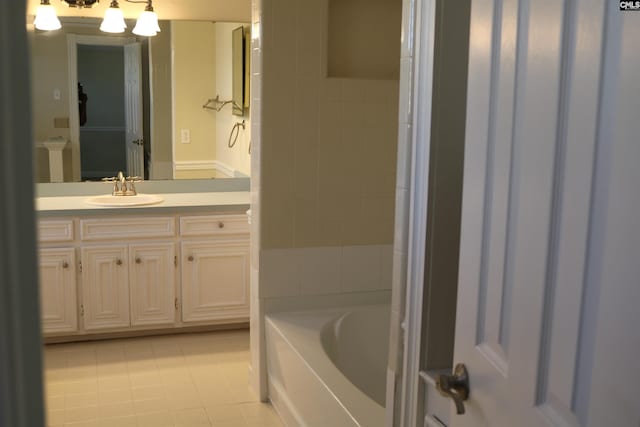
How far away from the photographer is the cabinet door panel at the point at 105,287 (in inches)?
163

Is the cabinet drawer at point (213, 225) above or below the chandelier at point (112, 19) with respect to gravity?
below

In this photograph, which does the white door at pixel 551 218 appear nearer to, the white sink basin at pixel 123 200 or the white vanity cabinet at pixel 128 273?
the white vanity cabinet at pixel 128 273

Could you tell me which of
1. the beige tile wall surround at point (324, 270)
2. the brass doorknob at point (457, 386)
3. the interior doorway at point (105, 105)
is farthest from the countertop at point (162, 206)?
the brass doorknob at point (457, 386)

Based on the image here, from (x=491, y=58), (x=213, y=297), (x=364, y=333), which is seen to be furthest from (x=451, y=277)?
(x=213, y=297)

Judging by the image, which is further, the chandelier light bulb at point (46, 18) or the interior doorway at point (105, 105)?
the interior doorway at point (105, 105)

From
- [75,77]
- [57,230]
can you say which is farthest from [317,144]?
[75,77]

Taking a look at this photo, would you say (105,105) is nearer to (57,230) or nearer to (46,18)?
(46,18)

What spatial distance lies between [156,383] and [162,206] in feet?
3.47

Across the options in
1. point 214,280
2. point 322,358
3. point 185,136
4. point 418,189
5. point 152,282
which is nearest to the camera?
point 418,189

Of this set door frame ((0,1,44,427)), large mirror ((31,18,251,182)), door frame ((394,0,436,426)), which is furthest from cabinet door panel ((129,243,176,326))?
door frame ((0,1,44,427))

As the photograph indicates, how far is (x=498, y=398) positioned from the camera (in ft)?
4.55

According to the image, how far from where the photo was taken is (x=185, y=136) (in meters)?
4.74

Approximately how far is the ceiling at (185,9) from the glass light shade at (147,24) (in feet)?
0.30

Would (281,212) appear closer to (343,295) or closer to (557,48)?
(343,295)
